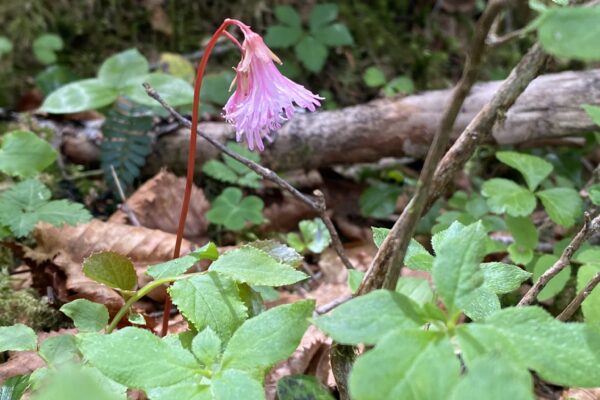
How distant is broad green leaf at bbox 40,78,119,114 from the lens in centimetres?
303

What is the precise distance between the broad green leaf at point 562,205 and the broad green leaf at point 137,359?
1673 millimetres

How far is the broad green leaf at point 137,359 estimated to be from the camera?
46.2 inches

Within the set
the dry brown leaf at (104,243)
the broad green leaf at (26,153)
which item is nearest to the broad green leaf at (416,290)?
the dry brown leaf at (104,243)

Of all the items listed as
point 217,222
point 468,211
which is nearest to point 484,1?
point 468,211

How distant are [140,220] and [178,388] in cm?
175

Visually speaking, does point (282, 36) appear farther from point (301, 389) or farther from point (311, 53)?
point (301, 389)

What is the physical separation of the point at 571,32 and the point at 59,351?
1.31 metres

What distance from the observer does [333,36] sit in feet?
13.1

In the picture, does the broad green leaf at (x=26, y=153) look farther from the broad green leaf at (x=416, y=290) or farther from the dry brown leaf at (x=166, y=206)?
the broad green leaf at (x=416, y=290)

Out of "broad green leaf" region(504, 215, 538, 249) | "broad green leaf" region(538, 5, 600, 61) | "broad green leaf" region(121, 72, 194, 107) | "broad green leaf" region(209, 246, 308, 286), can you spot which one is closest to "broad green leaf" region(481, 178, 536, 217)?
"broad green leaf" region(504, 215, 538, 249)

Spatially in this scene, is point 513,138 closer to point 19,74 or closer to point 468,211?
point 468,211

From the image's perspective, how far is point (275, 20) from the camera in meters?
4.29

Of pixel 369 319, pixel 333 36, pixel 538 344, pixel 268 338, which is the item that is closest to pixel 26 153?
pixel 268 338

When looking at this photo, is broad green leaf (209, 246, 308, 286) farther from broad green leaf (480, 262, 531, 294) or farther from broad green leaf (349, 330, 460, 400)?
broad green leaf (349, 330, 460, 400)
